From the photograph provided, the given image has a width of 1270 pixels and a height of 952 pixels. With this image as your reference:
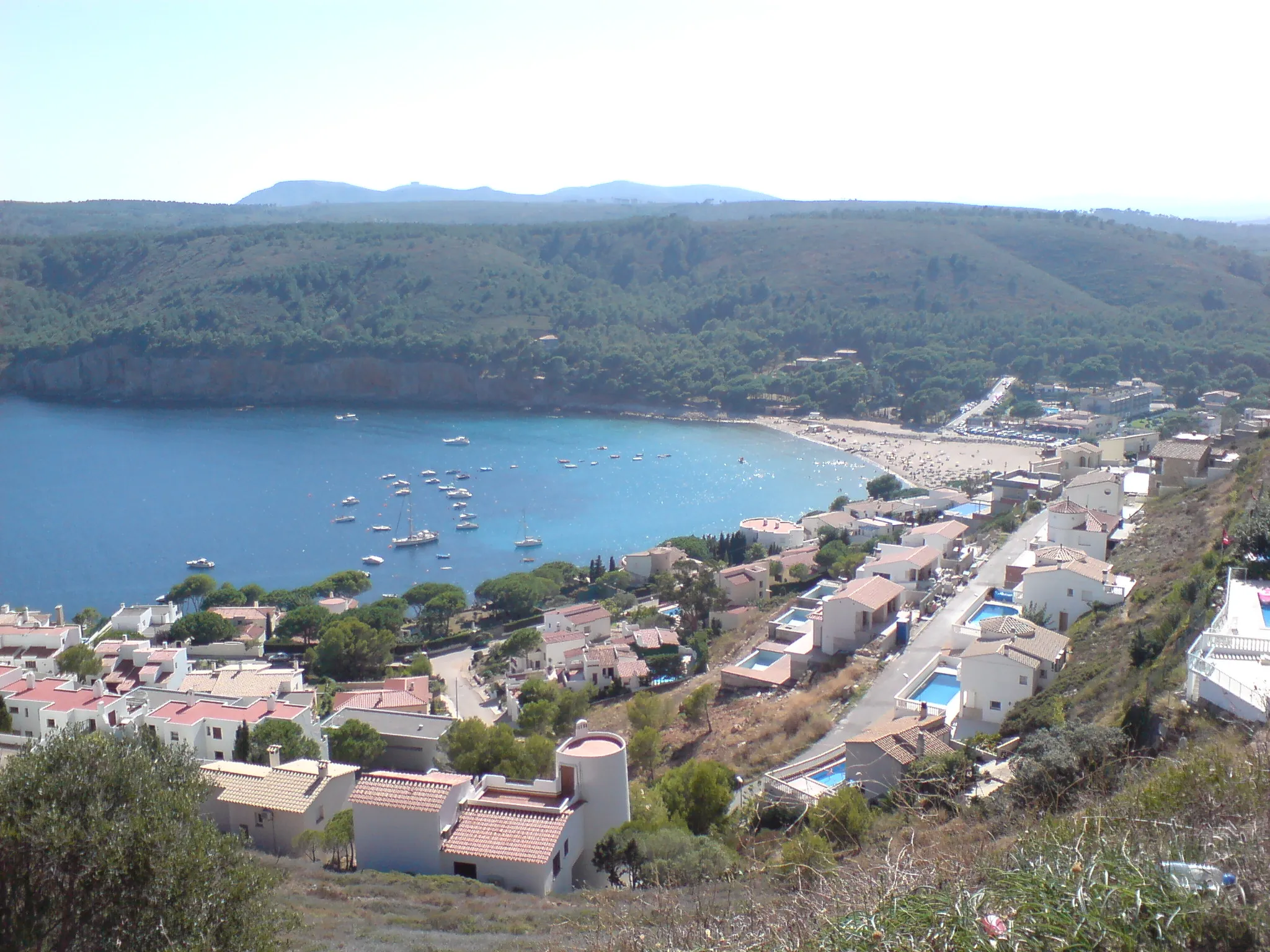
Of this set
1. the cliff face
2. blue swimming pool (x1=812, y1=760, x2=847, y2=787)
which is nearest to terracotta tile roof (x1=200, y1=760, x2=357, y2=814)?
blue swimming pool (x1=812, y1=760, x2=847, y2=787)

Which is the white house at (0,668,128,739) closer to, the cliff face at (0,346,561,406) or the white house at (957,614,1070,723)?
the white house at (957,614,1070,723)

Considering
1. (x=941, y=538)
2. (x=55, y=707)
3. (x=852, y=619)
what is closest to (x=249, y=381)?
(x=941, y=538)

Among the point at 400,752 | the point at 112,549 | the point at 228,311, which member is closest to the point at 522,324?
the point at 228,311

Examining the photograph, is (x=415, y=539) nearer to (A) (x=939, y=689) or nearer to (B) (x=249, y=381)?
(A) (x=939, y=689)

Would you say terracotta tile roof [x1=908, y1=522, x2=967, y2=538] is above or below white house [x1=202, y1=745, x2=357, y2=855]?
below

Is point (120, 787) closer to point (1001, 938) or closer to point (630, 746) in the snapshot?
point (1001, 938)

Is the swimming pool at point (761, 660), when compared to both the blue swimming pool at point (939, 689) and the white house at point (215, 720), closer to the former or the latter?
the blue swimming pool at point (939, 689)
